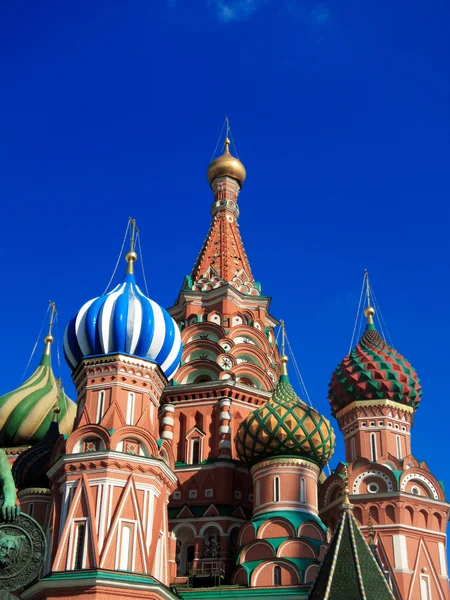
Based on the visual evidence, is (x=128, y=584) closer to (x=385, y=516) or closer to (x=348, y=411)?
(x=385, y=516)

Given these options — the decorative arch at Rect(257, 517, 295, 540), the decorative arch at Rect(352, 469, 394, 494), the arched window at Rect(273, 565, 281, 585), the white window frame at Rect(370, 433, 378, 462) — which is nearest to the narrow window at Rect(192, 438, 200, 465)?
the decorative arch at Rect(257, 517, 295, 540)

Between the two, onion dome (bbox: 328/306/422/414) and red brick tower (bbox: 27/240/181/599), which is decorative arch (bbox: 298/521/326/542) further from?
onion dome (bbox: 328/306/422/414)

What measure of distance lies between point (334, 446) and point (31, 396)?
8780 millimetres

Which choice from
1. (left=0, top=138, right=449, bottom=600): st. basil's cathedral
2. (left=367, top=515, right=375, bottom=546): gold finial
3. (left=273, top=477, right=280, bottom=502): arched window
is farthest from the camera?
(left=273, top=477, right=280, bottom=502): arched window

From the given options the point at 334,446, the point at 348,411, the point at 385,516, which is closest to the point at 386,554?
the point at 385,516

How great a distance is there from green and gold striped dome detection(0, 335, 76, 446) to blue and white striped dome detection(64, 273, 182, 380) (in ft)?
15.3

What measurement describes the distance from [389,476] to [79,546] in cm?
750

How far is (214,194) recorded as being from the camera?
28.3m

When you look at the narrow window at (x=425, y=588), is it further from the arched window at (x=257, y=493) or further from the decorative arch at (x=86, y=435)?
the decorative arch at (x=86, y=435)

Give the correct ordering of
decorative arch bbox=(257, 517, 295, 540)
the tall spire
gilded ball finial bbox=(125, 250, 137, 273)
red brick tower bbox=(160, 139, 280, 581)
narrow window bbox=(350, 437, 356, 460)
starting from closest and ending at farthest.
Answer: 1. decorative arch bbox=(257, 517, 295, 540)
2. red brick tower bbox=(160, 139, 280, 581)
3. gilded ball finial bbox=(125, 250, 137, 273)
4. narrow window bbox=(350, 437, 356, 460)
5. the tall spire

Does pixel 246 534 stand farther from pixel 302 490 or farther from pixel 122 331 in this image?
pixel 122 331

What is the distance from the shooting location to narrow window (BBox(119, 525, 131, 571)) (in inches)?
624

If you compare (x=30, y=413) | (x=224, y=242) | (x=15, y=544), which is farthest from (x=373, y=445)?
(x=15, y=544)

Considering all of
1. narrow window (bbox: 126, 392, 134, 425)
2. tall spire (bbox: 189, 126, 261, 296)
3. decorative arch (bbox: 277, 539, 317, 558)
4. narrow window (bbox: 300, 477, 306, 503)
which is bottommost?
decorative arch (bbox: 277, 539, 317, 558)
